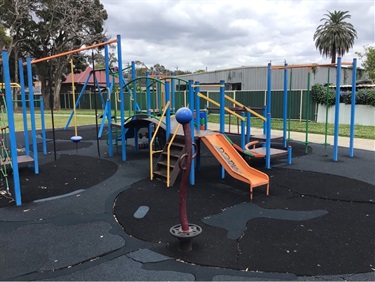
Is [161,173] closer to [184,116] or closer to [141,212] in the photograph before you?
[141,212]

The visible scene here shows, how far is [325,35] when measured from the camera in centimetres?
4034

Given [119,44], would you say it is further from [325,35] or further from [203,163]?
[325,35]

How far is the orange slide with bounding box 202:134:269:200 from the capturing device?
199 inches

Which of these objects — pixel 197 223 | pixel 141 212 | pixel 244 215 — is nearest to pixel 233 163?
pixel 244 215

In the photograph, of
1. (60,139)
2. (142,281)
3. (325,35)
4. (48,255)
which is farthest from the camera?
(325,35)

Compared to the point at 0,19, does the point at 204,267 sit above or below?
below

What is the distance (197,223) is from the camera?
13.0 feet

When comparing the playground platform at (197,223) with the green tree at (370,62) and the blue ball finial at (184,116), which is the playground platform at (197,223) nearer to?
the blue ball finial at (184,116)

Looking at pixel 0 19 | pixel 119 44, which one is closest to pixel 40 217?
pixel 119 44

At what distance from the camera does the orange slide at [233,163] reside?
5.07 meters

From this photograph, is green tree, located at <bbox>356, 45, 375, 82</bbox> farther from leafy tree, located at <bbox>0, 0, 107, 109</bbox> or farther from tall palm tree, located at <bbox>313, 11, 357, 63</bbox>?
leafy tree, located at <bbox>0, 0, 107, 109</bbox>

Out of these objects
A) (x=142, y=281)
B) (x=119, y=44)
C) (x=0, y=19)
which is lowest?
(x=142, y=281)

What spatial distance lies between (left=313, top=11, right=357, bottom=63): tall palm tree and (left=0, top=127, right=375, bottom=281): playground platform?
126 ft

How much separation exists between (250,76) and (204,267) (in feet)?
85.6
